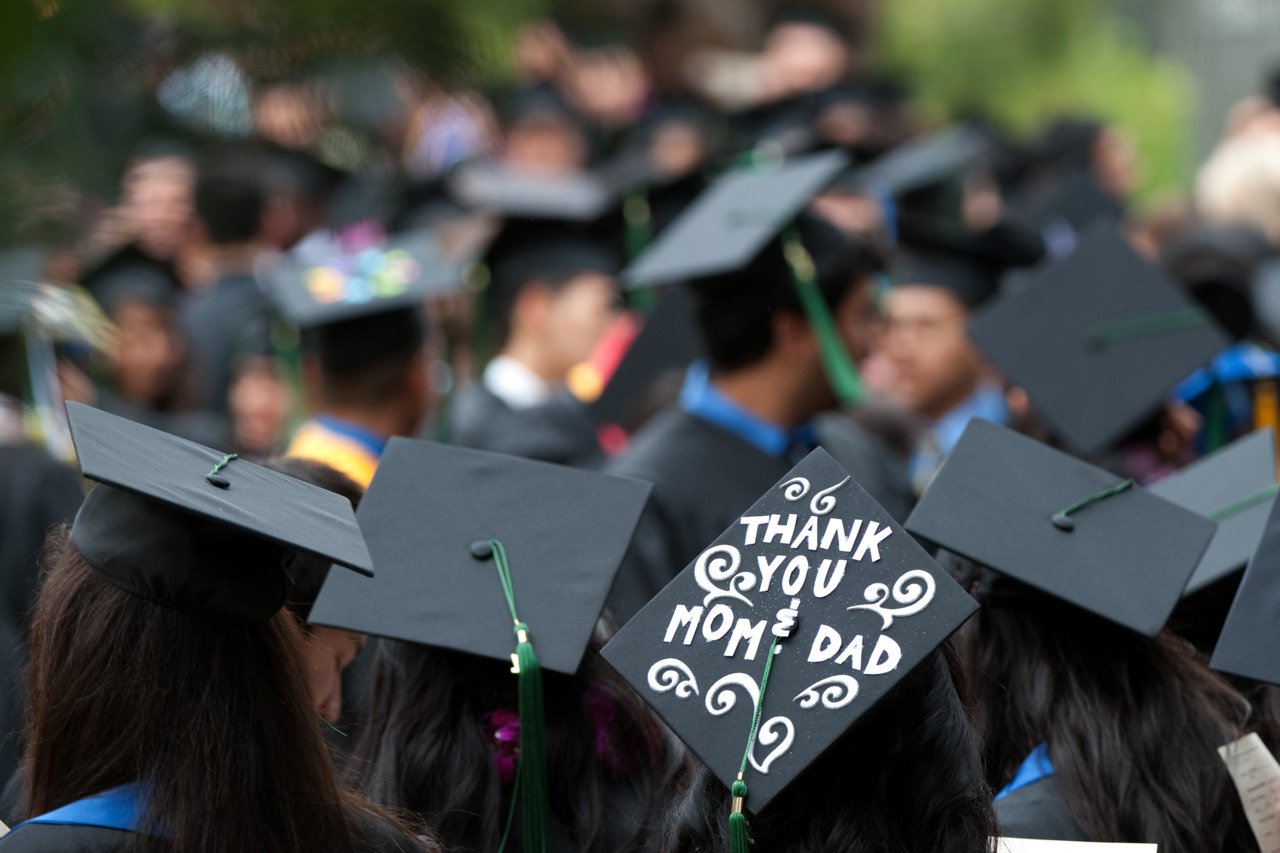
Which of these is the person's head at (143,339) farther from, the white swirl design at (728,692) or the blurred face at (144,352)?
the white swirl design at (728,692)

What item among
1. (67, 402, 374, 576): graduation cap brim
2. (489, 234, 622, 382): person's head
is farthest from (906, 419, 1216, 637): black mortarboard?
(489, 234, 622, 382): person's head

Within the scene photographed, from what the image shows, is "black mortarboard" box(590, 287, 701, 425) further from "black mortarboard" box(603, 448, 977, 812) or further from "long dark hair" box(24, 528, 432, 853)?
"long dark hair" box(24, 528, 432, 853)

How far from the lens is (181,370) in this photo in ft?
21.5

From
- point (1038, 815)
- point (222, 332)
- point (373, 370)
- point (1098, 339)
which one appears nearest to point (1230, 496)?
point (1038, 815)

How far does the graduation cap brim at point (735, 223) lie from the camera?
3.98 m

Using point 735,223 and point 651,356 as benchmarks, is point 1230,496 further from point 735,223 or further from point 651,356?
point 651,356

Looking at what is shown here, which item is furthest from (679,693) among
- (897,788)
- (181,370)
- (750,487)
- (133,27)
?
(181,370)

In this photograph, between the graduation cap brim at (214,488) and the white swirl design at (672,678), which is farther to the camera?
the white swirl design at (672,678)

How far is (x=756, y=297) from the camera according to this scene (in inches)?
159

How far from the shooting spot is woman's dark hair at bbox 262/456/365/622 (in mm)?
2471

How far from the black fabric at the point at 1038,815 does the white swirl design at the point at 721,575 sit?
558 millimetres

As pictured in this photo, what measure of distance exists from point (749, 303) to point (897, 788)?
2.33m

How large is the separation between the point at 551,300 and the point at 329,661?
294 centimetres

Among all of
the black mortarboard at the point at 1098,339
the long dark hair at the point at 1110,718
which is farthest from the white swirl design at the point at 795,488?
the black mortarboard at the point at 1098,339
